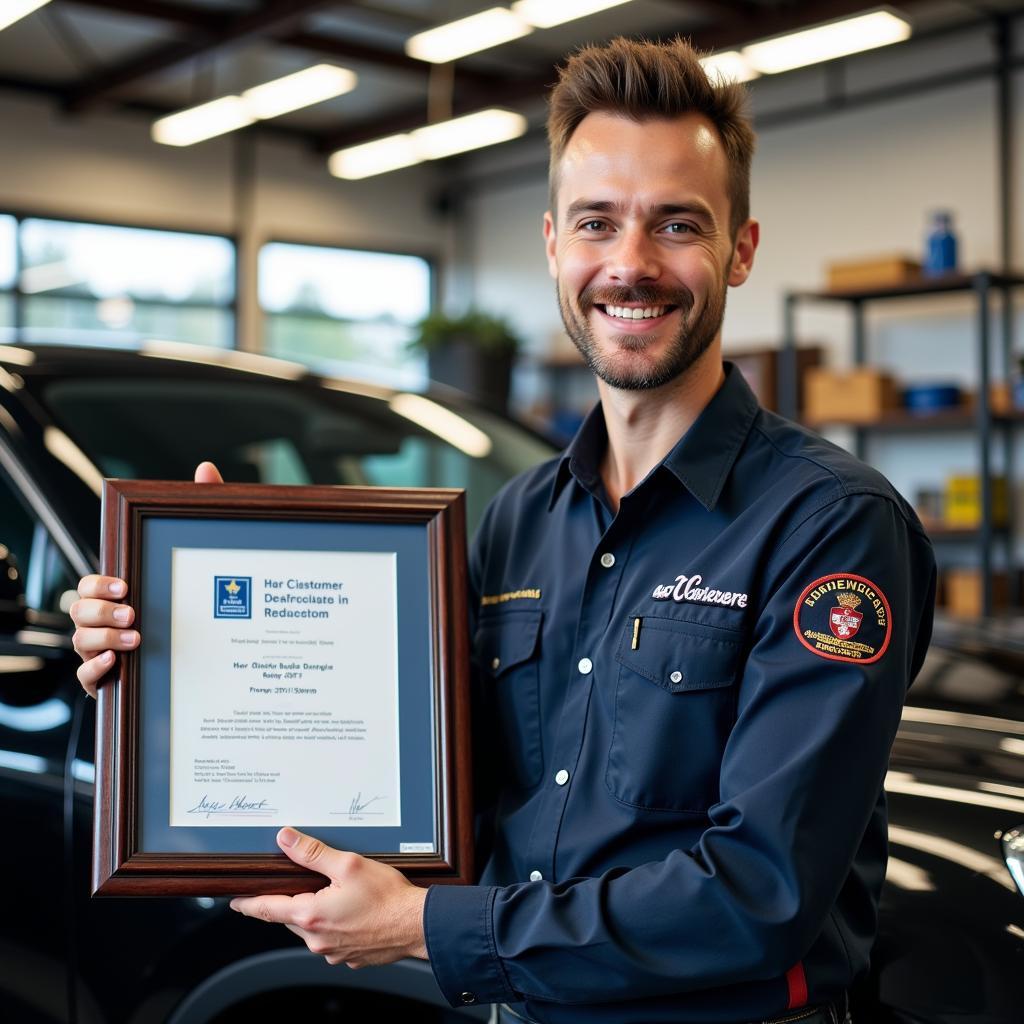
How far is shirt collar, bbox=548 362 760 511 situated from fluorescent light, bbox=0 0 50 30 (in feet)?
18.8

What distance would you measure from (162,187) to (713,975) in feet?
32.3

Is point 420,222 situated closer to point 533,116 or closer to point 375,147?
point 533,116

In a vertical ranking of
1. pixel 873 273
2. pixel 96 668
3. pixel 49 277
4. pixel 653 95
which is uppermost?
pixel 49 277

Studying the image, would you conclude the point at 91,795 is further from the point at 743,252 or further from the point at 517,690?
the point at 743,252

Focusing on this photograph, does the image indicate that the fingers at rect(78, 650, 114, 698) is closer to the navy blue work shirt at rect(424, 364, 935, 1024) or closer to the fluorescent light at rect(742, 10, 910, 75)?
the navy blue work shirt at rect(424, 364, 935, 1024)

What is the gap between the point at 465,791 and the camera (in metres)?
1.32

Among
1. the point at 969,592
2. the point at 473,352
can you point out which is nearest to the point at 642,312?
the point at 969,592

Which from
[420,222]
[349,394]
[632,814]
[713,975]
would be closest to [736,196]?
[632,814]

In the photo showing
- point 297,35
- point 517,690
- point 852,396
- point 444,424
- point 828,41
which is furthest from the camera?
point 297,35

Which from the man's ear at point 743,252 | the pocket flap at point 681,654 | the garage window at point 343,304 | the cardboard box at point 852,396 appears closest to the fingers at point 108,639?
the pocket flap at point 681,654

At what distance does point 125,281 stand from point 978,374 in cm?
619

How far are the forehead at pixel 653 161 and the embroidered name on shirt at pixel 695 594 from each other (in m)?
0.37

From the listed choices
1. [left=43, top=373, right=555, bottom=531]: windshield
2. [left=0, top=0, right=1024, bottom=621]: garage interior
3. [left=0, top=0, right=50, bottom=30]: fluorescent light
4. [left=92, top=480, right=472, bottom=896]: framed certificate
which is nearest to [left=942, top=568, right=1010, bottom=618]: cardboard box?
[left=0, top=0, right=1024, bottom=621]: garage interior

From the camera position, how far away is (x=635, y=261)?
1.27 m
